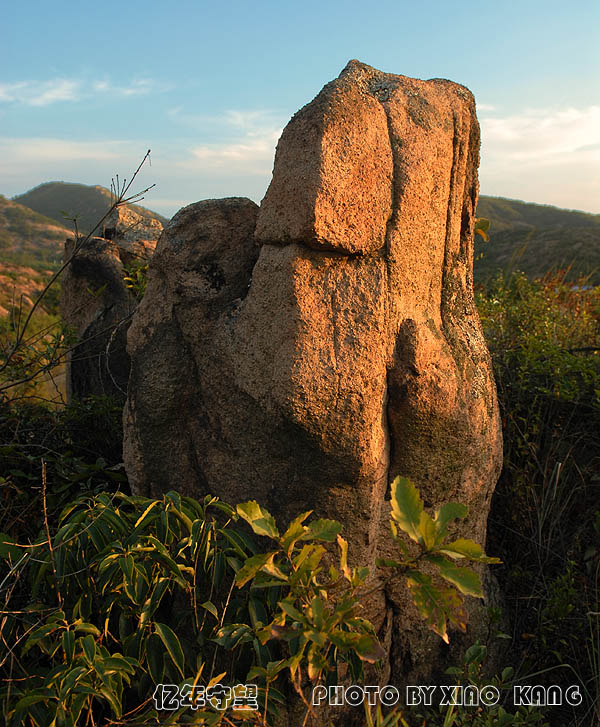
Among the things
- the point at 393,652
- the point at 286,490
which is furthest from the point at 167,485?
the point at 393,652

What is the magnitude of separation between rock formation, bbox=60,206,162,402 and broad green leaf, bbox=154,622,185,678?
2.24 metres

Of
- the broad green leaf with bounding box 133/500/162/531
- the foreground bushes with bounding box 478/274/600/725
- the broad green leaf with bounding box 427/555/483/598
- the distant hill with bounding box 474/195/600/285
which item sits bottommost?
the foreground bushes with bounding box 478/274/600/725

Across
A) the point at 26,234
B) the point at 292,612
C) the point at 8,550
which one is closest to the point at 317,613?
the point at 292,612

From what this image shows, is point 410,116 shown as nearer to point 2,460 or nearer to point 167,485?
point 167,485

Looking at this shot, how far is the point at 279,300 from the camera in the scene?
2121 mm

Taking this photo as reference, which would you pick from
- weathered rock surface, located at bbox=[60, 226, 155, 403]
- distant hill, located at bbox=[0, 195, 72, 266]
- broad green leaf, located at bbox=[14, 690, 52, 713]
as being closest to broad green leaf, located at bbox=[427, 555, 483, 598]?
broad green leaf, located at bbox=[14, 690, 52, 713]

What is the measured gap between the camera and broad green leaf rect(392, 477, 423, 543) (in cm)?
149

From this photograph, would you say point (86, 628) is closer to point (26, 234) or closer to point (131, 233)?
point (131, 233)

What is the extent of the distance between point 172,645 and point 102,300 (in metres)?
3.05

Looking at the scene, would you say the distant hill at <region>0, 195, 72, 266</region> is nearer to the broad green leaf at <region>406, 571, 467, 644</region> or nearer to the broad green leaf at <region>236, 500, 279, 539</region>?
the broad green leaf at <region>236, 500, 279, 539</region>

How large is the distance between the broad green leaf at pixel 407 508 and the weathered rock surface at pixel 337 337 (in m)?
0.53

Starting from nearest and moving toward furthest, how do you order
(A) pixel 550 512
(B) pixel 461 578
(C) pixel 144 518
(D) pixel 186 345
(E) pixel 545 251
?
(B) pixel 461 578 → (C) pixel 144 518 → (D) pixel 186 345 → (A) pixel 550 512 → (E) pixel 545 251

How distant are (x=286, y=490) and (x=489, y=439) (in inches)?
39.9

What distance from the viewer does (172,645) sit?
72.4 inches
